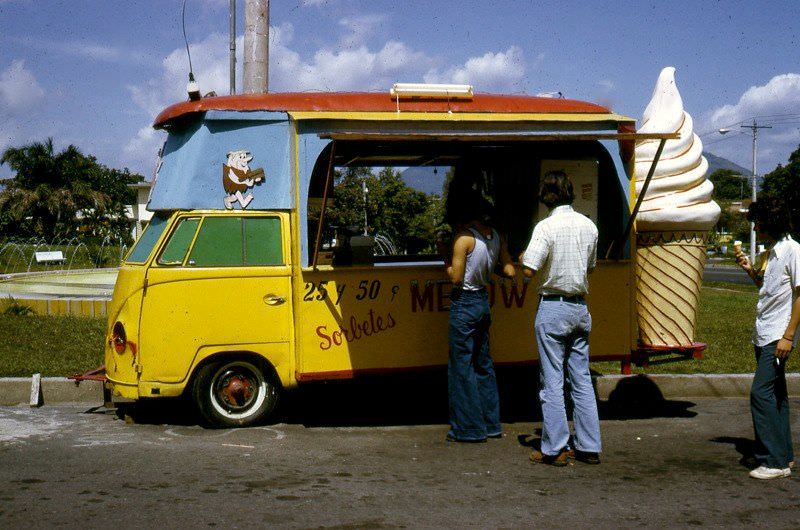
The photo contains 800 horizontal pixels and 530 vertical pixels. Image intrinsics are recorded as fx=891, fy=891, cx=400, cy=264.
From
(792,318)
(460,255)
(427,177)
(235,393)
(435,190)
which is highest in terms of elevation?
(427,177)

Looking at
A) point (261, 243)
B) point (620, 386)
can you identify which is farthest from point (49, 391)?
point (620, 386)

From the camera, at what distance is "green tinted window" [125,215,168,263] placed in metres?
6.96

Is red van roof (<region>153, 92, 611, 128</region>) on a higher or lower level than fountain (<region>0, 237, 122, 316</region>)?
higher

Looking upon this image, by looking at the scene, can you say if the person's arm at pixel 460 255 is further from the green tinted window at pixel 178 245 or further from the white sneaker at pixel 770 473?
the white sneaker at pixel 770 473

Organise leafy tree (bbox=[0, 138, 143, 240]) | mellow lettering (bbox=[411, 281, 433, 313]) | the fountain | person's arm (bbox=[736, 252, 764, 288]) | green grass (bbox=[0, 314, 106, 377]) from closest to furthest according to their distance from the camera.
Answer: person's arm (bbox=[736, 252, 764, 288]) < mellow lettering (bbox=[411, 281, 433, 313]) < green grass (bbox=[0, 314, 106, 377]) < the fountain < leafy tree (bbox=[0, 138, 143, 240])

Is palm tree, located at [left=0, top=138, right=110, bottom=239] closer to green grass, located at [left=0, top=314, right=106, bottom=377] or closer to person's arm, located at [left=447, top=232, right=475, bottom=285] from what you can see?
green grass, located at [left=0, top=314, right=106, bottom=377]

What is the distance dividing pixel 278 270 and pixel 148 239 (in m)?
1.11

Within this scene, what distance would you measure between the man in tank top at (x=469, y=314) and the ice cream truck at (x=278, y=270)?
23.9 inches

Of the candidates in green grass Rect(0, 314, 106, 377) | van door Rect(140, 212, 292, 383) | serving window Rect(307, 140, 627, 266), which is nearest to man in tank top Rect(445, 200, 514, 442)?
serving window Rect(307, 140, 627, 266)

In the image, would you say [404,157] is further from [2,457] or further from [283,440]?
[2,457]

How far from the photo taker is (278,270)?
6891 mm

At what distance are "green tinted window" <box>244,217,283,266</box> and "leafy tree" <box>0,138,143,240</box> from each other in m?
38.5

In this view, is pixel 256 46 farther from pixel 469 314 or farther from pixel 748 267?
pixel 748 267

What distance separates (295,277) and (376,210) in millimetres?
1906
